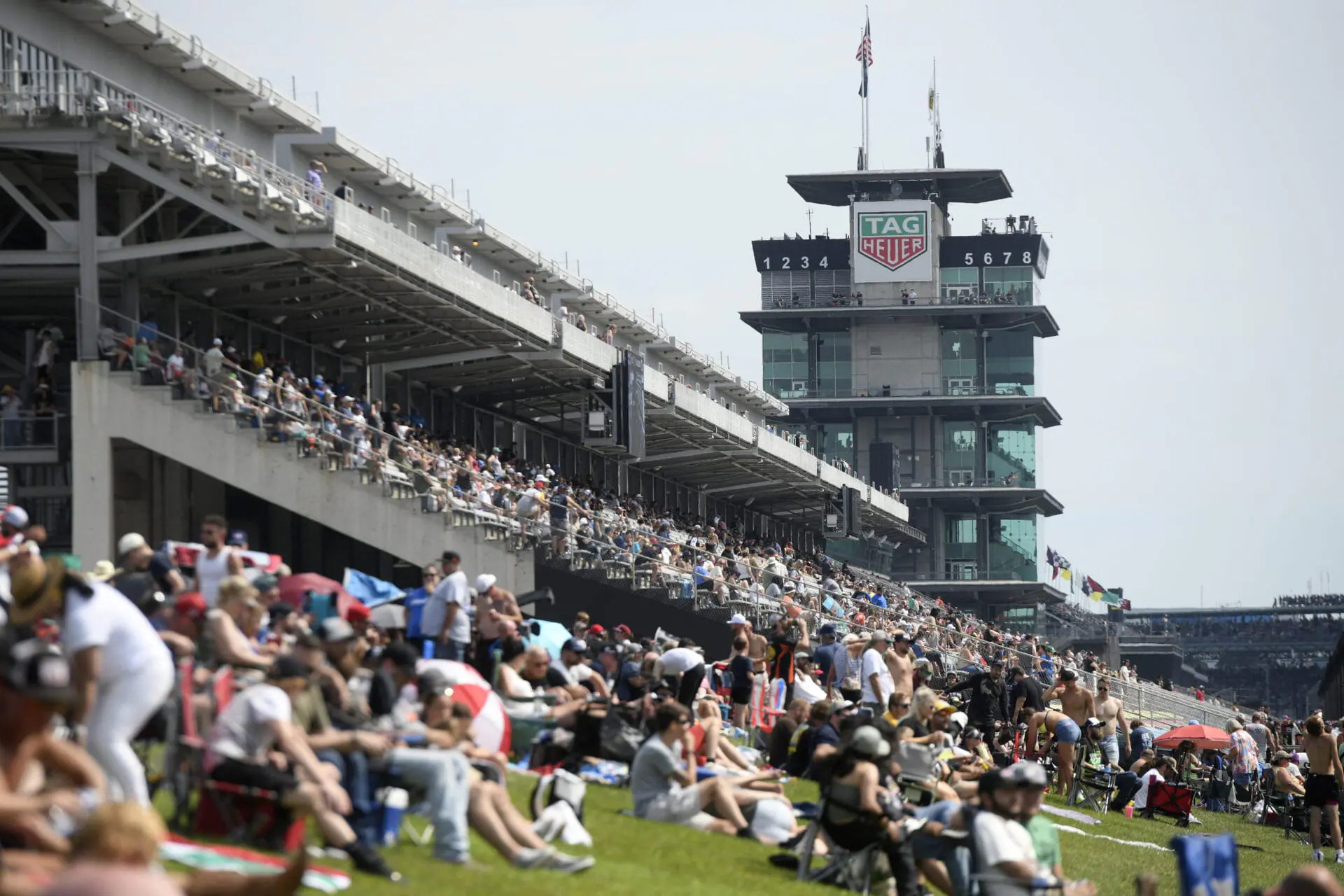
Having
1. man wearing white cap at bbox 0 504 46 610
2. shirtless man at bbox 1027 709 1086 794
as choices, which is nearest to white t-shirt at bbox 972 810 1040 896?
man wearing white cap at bbox 0 504 46 610

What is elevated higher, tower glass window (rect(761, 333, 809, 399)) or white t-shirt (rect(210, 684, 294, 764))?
tower glass window (rect(761, 333, 809, 399))

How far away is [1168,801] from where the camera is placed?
88.1 feet

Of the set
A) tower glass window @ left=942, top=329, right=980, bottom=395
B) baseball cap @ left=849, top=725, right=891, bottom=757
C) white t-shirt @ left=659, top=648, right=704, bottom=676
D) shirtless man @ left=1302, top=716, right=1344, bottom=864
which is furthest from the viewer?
tower glass window @ left=942, top=329, right=980, bottom=395

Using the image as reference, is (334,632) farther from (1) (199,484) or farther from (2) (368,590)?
(1) (199,484)

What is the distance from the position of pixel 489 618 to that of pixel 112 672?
8.62m

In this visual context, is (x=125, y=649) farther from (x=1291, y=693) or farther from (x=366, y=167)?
(x=1291, y=693)

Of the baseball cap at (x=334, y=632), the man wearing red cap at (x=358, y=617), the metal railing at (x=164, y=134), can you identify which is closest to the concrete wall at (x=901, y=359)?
the metal railing at (x=164, y=134)

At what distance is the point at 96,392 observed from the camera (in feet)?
96.2

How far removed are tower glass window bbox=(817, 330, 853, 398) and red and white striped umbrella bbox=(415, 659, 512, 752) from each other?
8498 cm

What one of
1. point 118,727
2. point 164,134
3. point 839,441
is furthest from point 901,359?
point 118,727

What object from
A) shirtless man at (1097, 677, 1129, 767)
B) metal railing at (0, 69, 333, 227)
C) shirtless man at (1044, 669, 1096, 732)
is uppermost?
metal railing at (0, 69, 333, 227)

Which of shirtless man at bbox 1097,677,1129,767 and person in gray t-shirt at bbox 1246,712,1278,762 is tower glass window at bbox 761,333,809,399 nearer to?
person in gray t-shirt at bbox 1246,712,1278,762

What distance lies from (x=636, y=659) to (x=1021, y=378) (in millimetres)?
78321

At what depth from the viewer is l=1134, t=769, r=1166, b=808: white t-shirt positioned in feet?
87.7
